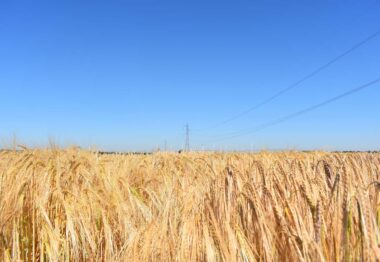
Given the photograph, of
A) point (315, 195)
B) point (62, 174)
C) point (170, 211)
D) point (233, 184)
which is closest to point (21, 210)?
point (62, 174)

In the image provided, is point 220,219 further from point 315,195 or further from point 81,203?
point 81,203

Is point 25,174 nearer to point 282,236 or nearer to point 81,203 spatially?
point 81,203

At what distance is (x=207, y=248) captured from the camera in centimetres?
167

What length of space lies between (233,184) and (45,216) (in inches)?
47.6

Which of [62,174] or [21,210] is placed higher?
[62,174]

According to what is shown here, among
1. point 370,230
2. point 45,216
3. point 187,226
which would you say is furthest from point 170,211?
point 370,230

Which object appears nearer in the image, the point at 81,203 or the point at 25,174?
the point at 81,203

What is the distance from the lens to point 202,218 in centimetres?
192

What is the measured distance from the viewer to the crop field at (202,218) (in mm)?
1339

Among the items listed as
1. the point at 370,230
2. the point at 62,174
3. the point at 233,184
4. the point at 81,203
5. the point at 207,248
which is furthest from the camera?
the point at 62,174

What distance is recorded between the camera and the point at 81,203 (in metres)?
2.77

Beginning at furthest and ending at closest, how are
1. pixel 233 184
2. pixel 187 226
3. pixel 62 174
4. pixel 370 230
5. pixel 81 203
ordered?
pixel 62 174, pixel 81 203, pixel 233 184, pixel 187 226, pixel 370 230

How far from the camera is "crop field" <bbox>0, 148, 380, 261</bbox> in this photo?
1.34 metres

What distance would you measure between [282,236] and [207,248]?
1.08 ft
